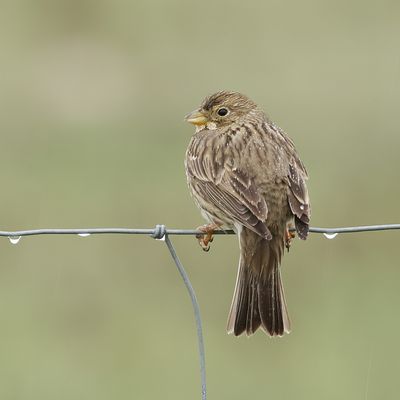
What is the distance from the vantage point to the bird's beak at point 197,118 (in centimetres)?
834

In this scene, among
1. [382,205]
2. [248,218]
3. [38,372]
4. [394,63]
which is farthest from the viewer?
[394,63]

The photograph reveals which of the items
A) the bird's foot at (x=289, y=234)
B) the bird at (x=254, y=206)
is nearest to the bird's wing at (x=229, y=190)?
the bird at (x=254, y=206)

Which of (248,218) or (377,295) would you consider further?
(377,295)

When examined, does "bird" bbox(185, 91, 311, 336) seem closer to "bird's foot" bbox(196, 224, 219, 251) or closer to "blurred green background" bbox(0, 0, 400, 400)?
"bird's foot" bbox(196, 224, 219, 251)

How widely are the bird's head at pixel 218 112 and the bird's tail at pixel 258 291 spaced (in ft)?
3.80

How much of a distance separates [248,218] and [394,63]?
11.4 metres

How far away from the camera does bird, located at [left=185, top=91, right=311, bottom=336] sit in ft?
23.6

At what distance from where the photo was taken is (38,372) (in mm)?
10062

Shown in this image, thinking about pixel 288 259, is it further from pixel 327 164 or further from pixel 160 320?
pixel 327 164

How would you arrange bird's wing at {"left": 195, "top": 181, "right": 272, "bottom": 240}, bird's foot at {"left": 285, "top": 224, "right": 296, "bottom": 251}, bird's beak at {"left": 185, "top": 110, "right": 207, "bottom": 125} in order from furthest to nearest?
1. bird's beak at {"left": 185, "top": 110, "right": 207, "bottom": 125}
2. bird's foot at {"left": 285, "top": 224, "right": 296, "bottom": 251}
3. bird's wing at {"left": 195, "top": 181, "right": 272, "bottom": 240}

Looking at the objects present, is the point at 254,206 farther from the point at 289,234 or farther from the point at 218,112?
the point at 218,112

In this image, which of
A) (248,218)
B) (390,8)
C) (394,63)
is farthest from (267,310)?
(390,8)

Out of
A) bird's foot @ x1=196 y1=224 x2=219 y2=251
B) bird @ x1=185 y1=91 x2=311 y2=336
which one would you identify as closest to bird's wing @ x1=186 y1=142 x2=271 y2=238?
Result: bird @ x1=185 y1=91 x2=311 y2=336

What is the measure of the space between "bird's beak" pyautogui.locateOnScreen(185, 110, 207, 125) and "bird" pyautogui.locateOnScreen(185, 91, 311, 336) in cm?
34
